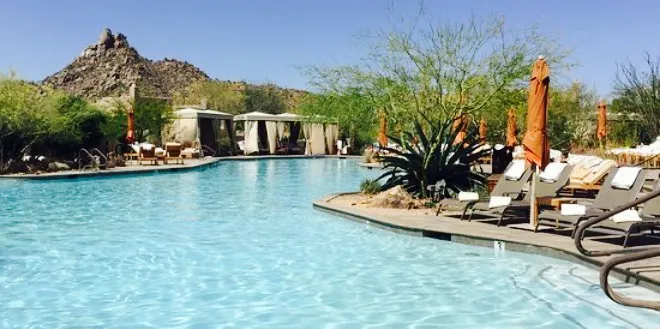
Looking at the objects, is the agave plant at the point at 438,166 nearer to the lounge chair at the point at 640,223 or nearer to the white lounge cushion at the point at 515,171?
the white lounge cushion at the point at 515,171

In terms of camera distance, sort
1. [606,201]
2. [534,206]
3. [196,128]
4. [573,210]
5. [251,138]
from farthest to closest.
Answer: [251,138]
[196,128]
[534,206]
[606,201]
[573,210]

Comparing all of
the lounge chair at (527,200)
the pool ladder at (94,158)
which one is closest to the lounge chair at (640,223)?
the lounge chair at (527,200)

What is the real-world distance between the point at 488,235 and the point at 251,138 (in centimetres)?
3093

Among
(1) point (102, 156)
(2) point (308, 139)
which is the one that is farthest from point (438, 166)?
(2) point (308, 139)

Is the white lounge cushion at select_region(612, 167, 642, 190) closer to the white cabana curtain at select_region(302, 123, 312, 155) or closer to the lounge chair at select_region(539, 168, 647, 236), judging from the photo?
the lounge chair at select_region(539, 168, 647, 236)

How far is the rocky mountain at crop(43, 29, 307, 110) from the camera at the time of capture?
78.0 m

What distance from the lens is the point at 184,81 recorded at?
278 feet

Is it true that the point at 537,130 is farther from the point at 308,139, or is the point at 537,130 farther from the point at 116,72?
the point at 116,72

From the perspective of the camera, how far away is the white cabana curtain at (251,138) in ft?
127

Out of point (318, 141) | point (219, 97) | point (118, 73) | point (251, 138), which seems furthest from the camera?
point (118, 73)

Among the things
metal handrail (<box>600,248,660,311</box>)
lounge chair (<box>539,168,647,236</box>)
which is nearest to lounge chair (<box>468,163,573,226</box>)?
lounge chair (<box>539,168,647,236</box>)

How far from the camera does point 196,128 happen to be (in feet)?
117

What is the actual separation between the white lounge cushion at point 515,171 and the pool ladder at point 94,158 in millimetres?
15569

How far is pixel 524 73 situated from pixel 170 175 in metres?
13.8
